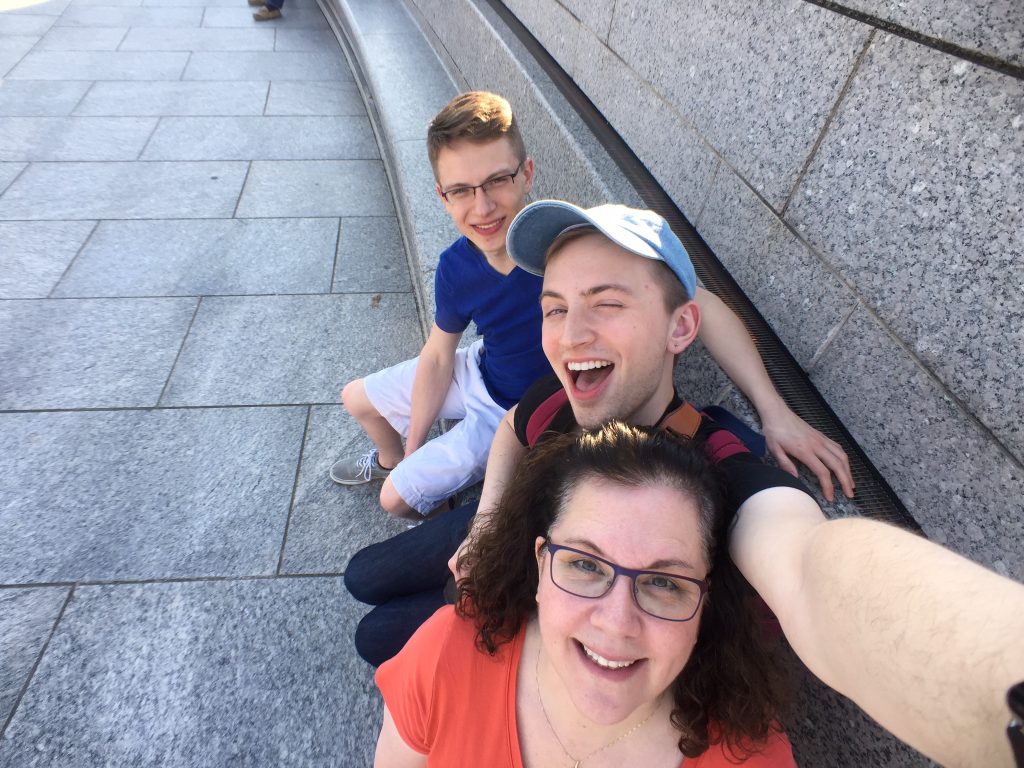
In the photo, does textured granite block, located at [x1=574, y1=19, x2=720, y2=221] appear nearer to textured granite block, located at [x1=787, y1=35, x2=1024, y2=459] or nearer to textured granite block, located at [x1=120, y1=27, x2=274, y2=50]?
textured granite block, located at [x1=787, y1=35, x2=1024, y2=459]

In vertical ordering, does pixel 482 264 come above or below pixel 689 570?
below

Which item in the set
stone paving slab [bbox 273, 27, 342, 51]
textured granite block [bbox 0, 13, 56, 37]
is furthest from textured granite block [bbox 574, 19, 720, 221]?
textured granite block [bbox 0, 13, 56, 37]

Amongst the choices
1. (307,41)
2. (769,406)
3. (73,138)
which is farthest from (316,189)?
(769,406)

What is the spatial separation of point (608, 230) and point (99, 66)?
835cm

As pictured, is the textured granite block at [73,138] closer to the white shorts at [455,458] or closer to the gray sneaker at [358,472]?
the gray sneaker at [358,472]

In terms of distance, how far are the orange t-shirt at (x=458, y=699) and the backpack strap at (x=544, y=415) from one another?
1.99 ft

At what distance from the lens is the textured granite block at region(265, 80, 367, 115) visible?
20.9 ft

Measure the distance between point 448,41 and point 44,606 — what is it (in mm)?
5908

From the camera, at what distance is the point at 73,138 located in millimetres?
5496

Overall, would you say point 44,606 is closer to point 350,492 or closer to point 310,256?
point 350,492

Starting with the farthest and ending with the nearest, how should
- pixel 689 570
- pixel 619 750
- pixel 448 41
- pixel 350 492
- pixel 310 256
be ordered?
pixel 448 41 < pixel 310 256 < pixel 350 492 < pixel 619 750 < pixel 689 570

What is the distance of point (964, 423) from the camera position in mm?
1410

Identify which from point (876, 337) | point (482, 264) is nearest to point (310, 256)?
point (482, 264)

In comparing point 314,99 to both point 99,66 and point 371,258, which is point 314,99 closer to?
point 99,66
